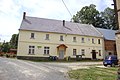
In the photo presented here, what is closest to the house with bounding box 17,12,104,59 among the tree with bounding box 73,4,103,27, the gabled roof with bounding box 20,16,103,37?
the gabled roof with bounding box 20,16,103,37

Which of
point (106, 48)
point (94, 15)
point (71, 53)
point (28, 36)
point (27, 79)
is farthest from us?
point (94, 15)

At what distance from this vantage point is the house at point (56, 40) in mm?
35122

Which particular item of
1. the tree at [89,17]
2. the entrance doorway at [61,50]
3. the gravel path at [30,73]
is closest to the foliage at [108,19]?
the tree at [89,17]

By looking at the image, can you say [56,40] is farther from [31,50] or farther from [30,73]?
[30,73]

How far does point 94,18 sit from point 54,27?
27413 millimetres

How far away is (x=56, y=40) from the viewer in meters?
37.3

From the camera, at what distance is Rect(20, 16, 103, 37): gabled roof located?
36.8m

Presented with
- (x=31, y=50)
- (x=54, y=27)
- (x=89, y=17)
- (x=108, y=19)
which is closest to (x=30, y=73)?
(x=31, y=50)

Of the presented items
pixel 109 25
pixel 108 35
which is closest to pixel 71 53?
pixel 108 35

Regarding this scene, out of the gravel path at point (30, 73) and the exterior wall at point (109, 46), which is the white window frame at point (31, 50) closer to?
the gravel path at point (30, 73)

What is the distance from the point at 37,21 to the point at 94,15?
96.0 feet

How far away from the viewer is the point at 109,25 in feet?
210

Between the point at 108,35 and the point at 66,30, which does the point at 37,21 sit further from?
the point at 108,35

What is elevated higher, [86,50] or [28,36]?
[28,36]
